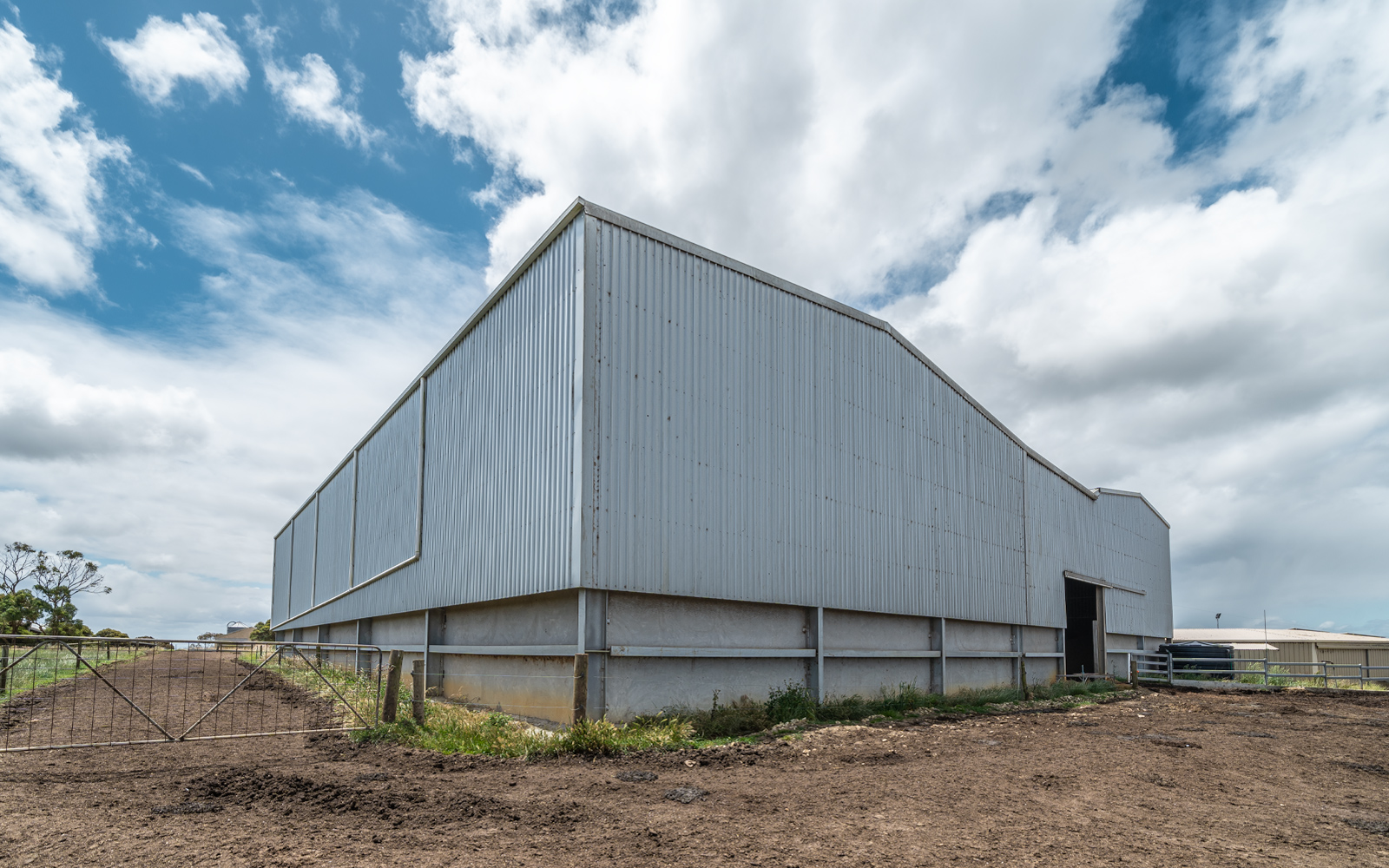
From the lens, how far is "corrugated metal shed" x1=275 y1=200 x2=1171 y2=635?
1372 cm

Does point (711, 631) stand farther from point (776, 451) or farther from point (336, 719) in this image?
point (336, 719)

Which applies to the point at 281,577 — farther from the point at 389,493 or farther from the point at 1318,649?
the point at 1318,649

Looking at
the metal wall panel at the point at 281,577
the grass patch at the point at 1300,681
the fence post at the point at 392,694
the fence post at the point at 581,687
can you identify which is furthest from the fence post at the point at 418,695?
the metal wall panel at the point at 281,577

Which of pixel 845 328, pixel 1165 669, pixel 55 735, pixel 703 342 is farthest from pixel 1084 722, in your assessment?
pixel 1165 669

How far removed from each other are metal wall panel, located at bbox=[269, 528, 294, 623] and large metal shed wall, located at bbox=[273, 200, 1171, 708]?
27.1 meters

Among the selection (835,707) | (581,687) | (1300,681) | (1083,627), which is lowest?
(1300,681)

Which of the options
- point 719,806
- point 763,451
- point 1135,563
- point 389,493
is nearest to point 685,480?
point 763,451

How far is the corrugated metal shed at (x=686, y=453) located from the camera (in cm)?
1372

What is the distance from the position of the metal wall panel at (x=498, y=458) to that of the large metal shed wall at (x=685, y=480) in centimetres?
8

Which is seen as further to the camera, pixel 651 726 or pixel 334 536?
pixel 334 536

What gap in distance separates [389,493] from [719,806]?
782 inches

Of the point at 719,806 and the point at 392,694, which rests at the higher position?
the point at 392,694

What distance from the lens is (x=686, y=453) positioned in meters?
14.6

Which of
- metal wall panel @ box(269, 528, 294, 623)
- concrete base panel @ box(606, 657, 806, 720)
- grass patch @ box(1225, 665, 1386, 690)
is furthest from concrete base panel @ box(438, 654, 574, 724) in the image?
metal wall panel @ box(269, 528, 294, 623)
